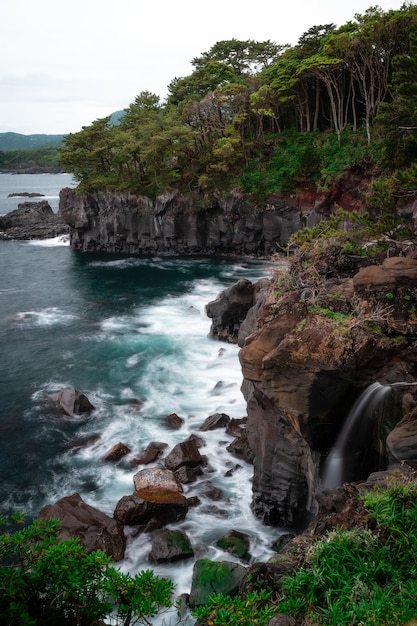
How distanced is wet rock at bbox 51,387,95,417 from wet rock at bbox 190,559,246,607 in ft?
39.9

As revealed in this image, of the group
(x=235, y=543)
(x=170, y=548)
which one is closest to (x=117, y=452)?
(x=170, y=548)

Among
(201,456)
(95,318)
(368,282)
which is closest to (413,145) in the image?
(368,282)

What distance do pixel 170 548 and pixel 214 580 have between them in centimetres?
273

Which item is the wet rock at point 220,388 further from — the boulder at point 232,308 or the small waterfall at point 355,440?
the small waterfall at point 355,440

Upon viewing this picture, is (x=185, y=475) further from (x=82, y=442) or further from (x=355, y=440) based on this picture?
(x=355, y=440)

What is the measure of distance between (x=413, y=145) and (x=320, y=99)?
3437 cm

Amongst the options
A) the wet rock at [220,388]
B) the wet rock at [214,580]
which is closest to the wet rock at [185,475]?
the wet rock at [214,580]

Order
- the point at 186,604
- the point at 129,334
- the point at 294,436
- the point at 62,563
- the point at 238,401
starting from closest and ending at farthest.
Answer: the point at 62,563
the point at 186,604
the point at 294,436
the point at 238,401
the point at 129,334

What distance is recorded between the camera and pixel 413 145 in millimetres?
20875

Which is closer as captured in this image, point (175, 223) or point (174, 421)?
point (174, 421)

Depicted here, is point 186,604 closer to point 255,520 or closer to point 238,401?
point 255,520

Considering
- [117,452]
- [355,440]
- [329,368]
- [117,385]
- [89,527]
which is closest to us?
[329,368]

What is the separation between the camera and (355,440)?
11906 mm

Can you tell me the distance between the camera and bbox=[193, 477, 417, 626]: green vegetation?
6.07 m
